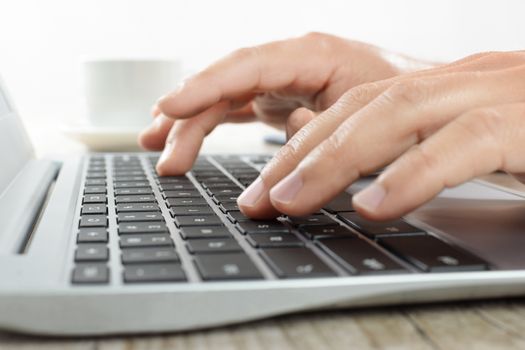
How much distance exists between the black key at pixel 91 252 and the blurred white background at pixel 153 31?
1489mm

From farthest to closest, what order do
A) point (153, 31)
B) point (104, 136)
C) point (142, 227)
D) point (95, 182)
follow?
point (153, 31) < point (104, 136) < point (95, 182) < point (142, 227)

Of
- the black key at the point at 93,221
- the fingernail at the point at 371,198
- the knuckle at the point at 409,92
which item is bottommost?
the black key at the point at 93,221

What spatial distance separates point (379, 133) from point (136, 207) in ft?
0.59

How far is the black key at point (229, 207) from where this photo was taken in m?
0.46

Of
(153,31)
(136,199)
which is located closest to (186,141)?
(136,199)

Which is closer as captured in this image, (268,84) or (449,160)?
(449,160)

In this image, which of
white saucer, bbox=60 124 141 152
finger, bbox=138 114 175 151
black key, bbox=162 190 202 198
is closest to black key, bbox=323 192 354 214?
black key, bbox=162 190 202 198

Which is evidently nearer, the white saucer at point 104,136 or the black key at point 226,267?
the black key at point 226,267

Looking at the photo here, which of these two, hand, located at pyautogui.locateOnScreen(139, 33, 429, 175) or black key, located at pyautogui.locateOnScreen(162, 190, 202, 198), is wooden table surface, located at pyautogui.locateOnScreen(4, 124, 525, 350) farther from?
hand, located at pyautogui.locateOnScreen(139, 33, 429, 175)

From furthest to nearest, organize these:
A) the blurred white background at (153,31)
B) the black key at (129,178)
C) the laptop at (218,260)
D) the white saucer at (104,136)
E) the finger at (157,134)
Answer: the blurred white background at (153,31) < the white saucer at (104,136) < the finger at (157,134) < the black key at (129,178) < the laptop at (218,260)

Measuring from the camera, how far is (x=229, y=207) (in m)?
0.47

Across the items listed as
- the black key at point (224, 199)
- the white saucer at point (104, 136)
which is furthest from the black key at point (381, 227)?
the white saucer at point (104, 136)

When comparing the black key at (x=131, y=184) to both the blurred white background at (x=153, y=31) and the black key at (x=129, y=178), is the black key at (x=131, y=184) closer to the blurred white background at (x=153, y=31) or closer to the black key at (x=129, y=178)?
the black key at (x=129, y=178)

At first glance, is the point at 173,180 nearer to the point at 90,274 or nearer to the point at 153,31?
the point at 90,274
